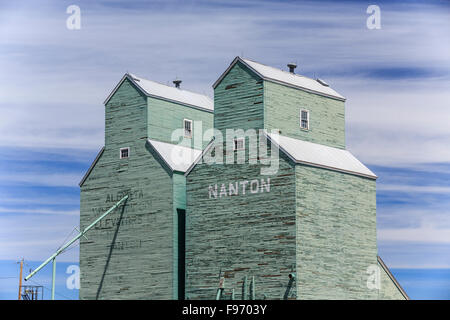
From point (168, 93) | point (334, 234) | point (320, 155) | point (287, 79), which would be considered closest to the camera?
point (334, 234)

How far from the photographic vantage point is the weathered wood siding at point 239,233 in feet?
180

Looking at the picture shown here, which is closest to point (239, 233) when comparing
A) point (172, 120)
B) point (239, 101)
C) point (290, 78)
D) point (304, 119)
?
point (239, 101)

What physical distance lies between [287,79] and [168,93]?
32.0 ft

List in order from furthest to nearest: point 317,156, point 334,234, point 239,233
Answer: point 317,156 → point 334,234 → point 239,233

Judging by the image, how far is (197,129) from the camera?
222 ft

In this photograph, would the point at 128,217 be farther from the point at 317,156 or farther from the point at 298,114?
the point at 317,156

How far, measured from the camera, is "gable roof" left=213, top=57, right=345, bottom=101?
58.9 m

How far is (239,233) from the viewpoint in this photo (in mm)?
56656

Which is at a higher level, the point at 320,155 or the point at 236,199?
the point at 320,155

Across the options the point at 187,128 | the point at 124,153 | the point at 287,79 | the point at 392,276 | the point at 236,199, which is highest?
the point at 287,79

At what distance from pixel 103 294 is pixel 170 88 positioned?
15593mm

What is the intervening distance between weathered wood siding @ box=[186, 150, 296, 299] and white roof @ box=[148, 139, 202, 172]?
6.74 ft
